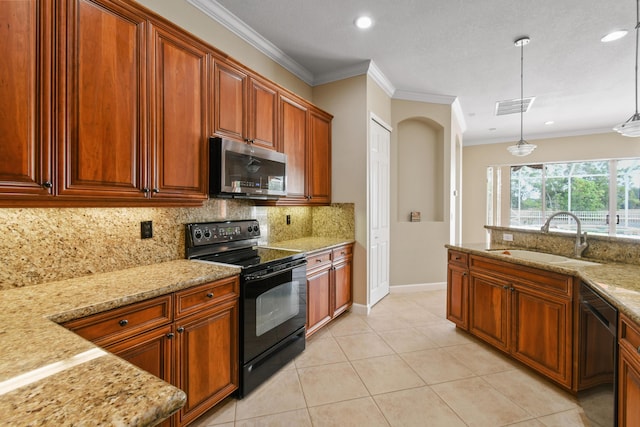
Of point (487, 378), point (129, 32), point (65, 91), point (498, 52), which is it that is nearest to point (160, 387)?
point (65, 91)

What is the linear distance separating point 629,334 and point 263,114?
265cm

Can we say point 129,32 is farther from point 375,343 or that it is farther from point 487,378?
point 487,378

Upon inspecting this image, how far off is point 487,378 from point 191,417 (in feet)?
6.77

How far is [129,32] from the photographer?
5.24 ft

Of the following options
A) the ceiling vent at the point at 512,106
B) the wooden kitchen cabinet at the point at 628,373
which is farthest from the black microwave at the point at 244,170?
the ceiling vent at the point at 512,106

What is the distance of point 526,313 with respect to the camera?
7.26 feet

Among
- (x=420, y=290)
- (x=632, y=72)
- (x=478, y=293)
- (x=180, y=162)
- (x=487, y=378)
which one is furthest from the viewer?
(x=420, y=290)

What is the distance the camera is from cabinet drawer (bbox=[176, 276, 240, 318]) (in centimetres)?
156

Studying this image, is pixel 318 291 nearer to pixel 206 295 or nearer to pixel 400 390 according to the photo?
pixel 400 390

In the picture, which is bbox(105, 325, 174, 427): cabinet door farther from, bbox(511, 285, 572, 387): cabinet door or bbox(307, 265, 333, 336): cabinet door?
bbox(511, 285, 572, 387): cabinet door

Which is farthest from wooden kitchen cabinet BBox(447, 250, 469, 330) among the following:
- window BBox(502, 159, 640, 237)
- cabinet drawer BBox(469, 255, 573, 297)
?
window BBox(502, 159, 640, 237)

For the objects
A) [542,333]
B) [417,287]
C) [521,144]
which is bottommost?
[417,287]

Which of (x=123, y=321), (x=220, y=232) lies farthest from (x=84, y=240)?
(x=220, y=232)

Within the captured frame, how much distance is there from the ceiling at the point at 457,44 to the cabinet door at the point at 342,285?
224 cm
